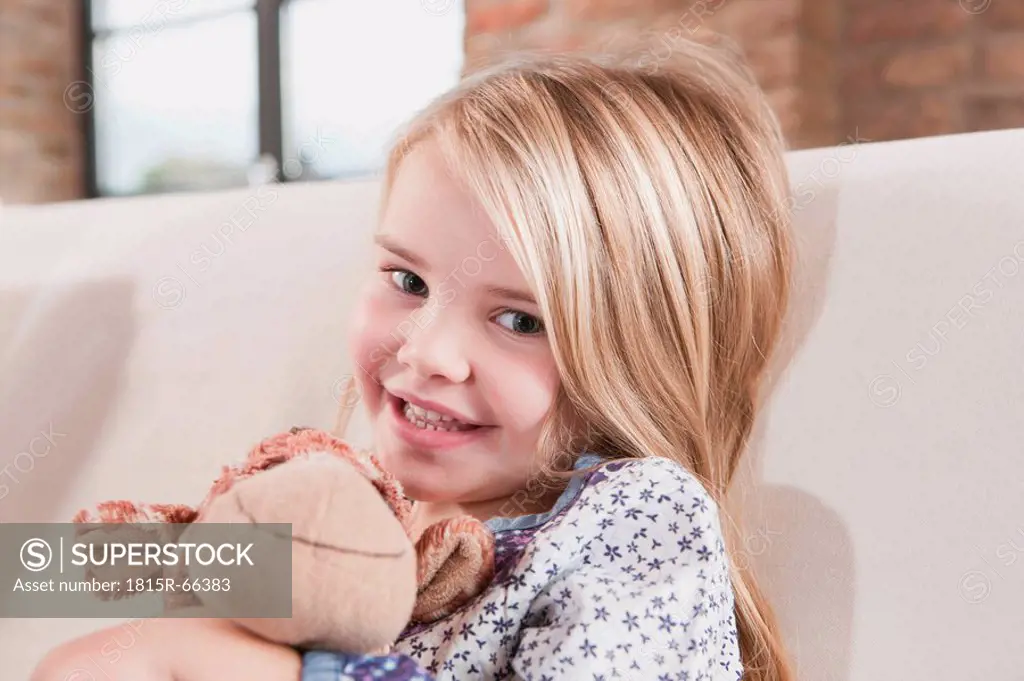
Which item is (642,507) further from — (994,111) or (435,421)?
(994,111)

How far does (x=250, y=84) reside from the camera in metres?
3.59

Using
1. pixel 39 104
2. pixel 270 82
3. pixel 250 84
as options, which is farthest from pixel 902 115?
pixel 39 104

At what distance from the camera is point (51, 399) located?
1.19 metres

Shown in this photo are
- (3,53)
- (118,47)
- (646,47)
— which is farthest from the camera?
(118,47)

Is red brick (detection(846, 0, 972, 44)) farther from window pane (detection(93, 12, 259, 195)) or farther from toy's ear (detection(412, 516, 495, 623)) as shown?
window pane (detection(93, 12, 259, 195))

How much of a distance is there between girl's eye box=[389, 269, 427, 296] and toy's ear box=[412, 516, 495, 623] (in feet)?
0.66

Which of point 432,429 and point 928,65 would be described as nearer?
point 432,429

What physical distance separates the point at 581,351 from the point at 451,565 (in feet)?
0.54

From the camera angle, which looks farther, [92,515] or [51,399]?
[51,399]

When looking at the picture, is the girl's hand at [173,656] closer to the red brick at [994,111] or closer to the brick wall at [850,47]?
the brick wall at [850,47]

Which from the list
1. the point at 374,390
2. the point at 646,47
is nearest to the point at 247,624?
the point at 374,390

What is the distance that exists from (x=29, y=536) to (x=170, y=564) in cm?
78

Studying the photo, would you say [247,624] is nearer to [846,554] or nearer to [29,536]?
[846,554]

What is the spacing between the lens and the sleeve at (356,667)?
44cm
